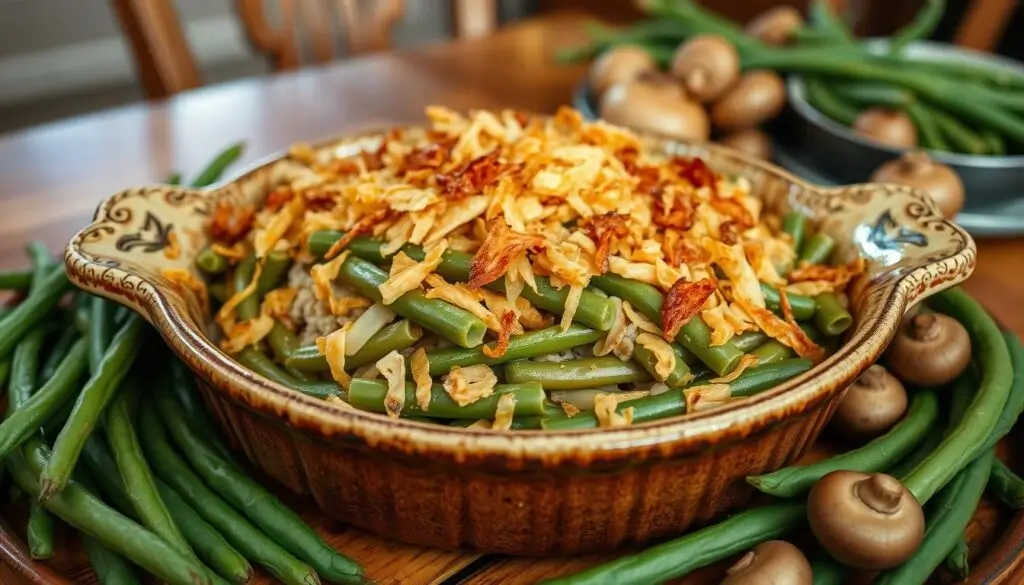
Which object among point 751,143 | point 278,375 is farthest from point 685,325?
point 751,143

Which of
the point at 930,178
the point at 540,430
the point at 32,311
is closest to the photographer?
the point at 540,430

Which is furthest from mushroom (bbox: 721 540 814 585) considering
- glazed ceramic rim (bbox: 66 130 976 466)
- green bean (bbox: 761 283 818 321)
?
green bean (bbox: 761 283 818 321)

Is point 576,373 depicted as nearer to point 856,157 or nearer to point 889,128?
point 856,157

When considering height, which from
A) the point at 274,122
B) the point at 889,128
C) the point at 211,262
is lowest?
the point at 274,122

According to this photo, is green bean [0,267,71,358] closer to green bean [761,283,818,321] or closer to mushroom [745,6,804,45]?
green bean [761,283,818,321]

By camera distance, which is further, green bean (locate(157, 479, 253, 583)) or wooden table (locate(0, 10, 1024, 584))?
wooden table (locate(0, 10, 1024, 584))

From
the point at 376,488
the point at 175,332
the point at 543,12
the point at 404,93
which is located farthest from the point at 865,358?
the point at 543,12
